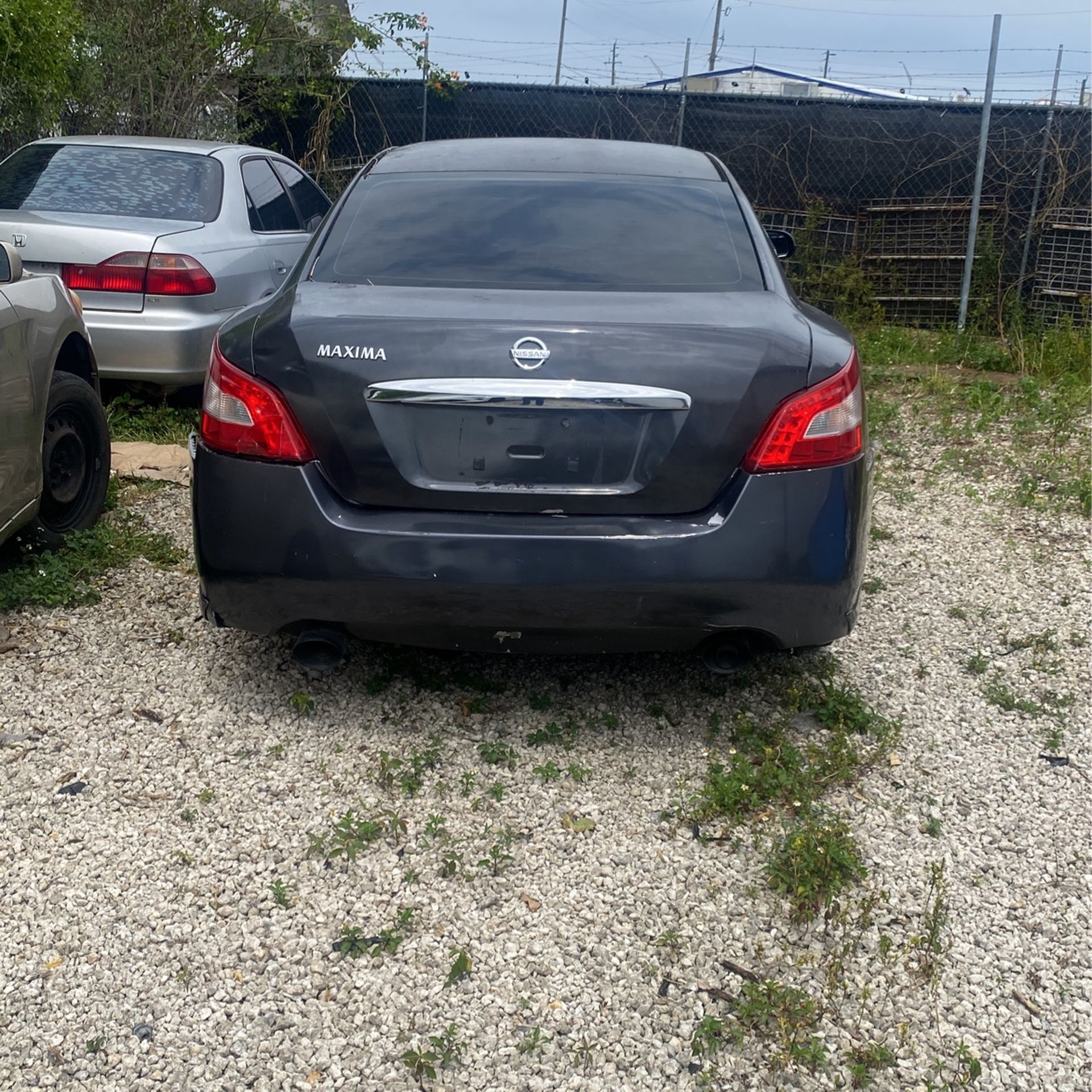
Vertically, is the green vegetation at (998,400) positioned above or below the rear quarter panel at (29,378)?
below

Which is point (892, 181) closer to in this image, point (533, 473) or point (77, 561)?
point (77, 561)

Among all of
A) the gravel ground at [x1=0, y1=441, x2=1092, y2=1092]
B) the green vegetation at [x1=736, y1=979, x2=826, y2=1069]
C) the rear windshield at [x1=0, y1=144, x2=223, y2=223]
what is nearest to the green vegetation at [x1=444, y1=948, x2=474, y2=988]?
the gravel ground at [x1=0, y1=441, x2=1092, y2=1092]

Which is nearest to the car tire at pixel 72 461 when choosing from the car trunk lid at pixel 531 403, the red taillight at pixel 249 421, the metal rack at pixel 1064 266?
the red taillight at pixel 249 421

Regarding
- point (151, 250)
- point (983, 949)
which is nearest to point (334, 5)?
point (151, 250)

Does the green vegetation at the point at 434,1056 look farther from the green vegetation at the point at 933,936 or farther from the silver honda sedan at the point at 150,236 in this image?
the silver honda sedan at the point at 150,236

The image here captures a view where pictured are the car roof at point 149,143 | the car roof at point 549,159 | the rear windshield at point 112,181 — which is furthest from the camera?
the car roof at point 149,143

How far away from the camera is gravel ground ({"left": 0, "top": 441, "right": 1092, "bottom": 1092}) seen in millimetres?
2303

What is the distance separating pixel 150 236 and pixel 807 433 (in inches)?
164

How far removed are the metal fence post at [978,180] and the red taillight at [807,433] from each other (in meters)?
7.44

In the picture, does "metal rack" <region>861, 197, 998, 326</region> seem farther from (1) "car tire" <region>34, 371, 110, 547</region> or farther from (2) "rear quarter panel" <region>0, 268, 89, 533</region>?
(2) "rear quarter panel" <region>0, 268, 89, 533</region>

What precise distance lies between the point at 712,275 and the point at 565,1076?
7.42 feet

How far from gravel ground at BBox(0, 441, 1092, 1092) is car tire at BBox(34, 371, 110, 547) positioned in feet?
2.05

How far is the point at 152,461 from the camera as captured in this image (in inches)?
236

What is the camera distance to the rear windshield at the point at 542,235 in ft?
11.4
